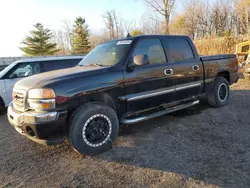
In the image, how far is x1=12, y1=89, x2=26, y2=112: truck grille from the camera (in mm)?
3015

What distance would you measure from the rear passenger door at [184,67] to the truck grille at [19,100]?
2861 millimetres

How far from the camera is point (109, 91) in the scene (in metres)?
3.32

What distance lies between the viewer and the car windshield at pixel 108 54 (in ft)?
12.1

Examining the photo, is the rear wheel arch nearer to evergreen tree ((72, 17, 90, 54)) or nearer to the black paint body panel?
the black paint body panel

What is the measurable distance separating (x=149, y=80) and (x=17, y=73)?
4499 millimetres

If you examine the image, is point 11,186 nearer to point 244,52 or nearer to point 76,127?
point 76,127

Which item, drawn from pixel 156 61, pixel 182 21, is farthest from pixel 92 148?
pixel 182 21

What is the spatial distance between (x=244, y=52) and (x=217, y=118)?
10.0m

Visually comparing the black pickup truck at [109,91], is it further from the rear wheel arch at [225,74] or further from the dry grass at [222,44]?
the dry grass at [222,44]

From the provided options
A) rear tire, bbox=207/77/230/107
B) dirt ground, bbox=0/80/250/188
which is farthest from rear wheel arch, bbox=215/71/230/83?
dirt ground, bbox=0/80/250/188

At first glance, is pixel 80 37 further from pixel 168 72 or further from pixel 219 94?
pixel 168 72

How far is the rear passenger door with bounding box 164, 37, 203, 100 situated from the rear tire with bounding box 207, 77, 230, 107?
61 centimetres

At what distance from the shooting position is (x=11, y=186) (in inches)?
98.9

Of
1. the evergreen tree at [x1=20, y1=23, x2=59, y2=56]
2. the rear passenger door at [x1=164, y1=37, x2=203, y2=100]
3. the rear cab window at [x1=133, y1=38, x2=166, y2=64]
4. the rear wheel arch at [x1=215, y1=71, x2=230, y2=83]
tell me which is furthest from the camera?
the evergreen tree at [x1=20, y1=23, x2=59, y2=56]
